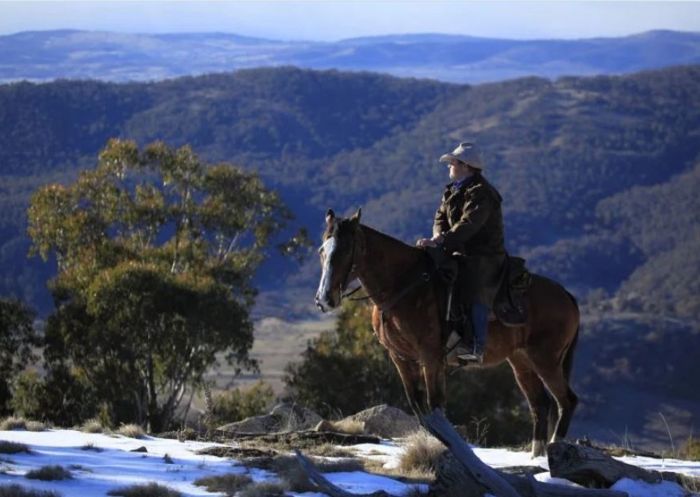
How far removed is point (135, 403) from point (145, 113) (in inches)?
5491

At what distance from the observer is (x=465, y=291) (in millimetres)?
10164

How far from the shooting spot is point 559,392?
11.0m

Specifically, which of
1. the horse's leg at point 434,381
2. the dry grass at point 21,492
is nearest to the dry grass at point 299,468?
the horse's leg at point 434,381

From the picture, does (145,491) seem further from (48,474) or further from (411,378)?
(411,378)

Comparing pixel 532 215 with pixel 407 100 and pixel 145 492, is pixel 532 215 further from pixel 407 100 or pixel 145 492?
pixel 145 492

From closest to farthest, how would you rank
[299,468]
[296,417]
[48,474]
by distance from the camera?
[48,474], [299,468], [296,417]

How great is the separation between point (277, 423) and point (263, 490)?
272 inches

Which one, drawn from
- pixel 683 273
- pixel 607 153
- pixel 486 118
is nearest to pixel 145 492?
pixel 683 273

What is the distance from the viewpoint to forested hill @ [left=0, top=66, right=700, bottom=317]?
131 m

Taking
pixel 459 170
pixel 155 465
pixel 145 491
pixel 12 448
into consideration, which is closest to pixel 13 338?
pixel 12 448

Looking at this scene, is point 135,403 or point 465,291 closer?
point 465,291

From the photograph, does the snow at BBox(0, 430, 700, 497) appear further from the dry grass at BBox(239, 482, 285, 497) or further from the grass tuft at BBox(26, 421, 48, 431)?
the grass tuft at BBox(26, 421, 48, 431)

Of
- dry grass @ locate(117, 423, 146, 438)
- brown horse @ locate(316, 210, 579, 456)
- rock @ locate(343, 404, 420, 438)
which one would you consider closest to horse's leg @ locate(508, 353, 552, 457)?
brown horse @ locate(316, 210, 579, 456)

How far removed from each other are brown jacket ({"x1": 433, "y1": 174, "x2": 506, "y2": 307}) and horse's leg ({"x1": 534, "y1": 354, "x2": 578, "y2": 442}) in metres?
1.08
